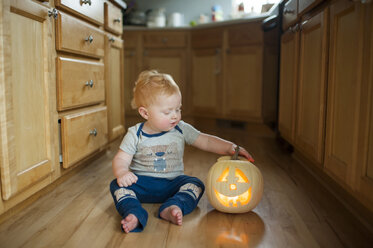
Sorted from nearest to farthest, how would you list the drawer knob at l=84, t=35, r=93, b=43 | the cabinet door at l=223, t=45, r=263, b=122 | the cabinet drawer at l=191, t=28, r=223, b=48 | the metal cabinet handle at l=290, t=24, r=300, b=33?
1. the drawer knob at l=84, t=35, r=93, b=43
2. the metal cabinet handle at l=290, t=24, r=300, b=33
3. the cabinet door at l=223, t=45, r=263, b=122
4. the cabinet drawer at l=191, t=28, r=223, b=48

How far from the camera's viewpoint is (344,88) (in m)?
1.30

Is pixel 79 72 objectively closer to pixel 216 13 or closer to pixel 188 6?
pixel 216 13

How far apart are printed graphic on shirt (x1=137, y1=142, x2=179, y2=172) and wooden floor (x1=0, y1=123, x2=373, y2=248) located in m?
0.15

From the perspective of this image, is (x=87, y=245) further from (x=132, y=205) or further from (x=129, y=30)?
(x=129, y=30)

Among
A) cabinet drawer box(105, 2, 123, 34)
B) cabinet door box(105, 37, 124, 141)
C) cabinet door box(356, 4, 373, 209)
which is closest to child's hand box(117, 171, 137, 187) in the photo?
cabinet door box(356, 4, 373, 209)

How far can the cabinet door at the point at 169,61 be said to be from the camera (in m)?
3.71

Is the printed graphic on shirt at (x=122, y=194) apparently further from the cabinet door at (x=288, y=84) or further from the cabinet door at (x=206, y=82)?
the cabinet door at (x=206, y=82)

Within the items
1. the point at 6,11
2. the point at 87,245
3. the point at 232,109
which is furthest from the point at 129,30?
the point at 87,245

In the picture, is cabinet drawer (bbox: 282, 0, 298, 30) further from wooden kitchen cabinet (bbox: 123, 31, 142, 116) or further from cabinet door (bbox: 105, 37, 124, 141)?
wooden kitchen cabinet (bbox: 123, 31, 142, 116)

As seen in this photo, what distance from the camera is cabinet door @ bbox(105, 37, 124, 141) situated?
7.40 feet

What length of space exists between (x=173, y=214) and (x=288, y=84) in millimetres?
→ 1322

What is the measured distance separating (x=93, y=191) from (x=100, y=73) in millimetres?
740

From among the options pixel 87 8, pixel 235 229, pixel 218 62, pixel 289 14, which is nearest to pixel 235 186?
pixel 235 229

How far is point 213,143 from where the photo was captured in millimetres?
1525
